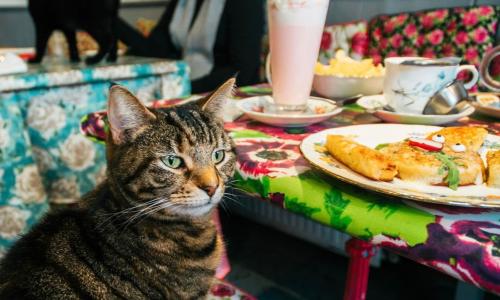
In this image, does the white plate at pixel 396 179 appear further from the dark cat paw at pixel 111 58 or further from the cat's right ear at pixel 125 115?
the dark cat paw at pixel 111 58

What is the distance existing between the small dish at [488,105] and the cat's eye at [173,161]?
61 cm

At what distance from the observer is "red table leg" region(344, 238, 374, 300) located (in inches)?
24.8

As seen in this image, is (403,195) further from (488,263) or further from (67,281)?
(67,281)

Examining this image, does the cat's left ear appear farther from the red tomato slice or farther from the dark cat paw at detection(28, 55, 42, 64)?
the dark cat paw at detection(28, 55, 42, 64)

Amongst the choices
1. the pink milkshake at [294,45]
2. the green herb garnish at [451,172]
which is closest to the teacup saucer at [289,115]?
the pink milkshake at [294,45]

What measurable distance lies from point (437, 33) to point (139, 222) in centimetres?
149

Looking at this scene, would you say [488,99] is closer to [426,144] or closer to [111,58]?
[426,144]

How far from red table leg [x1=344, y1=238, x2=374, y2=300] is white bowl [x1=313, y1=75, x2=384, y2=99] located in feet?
1.33

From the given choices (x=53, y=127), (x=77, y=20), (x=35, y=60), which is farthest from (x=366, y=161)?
(x=35, y=60)

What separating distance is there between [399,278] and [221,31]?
4.43 ft

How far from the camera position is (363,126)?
63cm

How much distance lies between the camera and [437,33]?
1.58 metres

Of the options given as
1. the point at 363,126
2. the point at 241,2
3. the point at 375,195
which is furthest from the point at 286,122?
the point at 241,2

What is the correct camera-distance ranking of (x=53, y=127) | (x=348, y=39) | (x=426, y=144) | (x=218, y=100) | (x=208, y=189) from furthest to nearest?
(x=348, y=39) < (x=53, y=127) < (x=218, y=100) < (x=208, y=189) < (x=426, y=144)
